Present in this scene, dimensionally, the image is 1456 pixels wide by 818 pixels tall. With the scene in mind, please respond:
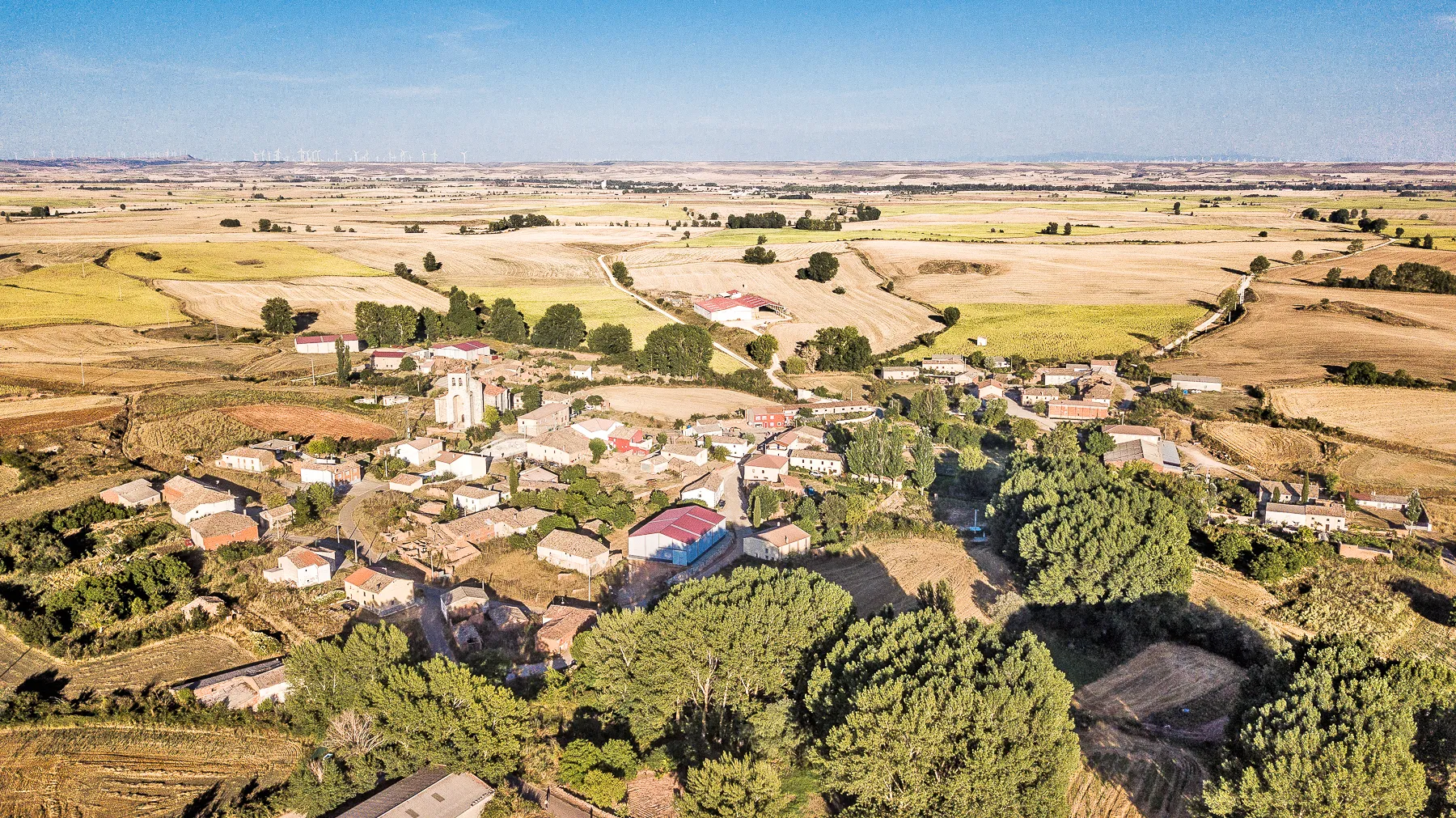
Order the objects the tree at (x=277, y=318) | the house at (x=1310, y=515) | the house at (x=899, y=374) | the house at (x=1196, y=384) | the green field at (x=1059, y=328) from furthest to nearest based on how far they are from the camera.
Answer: the tree at (x=277, y=318)
the green field at (x=1059, y=328)
the house at (x=899, y=374)
the house at (x=1196, y=384)
the house at (x=1310, y=515)

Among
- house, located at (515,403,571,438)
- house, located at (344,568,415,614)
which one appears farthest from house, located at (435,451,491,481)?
house, located at (344,568,415,614)

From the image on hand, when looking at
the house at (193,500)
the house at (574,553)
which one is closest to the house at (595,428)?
the house at (574,553)

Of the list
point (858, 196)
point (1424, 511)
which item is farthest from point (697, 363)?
point (858, 196)

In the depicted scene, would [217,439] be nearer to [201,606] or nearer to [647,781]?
[201,606]

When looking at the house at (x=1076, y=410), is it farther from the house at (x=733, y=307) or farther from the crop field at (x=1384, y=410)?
the house at (x=733, y=307)

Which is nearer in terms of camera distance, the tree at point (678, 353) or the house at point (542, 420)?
the house at point (542, 420)

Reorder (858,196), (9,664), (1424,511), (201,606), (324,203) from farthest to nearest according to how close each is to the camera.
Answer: (858,196), (324,203), (1424,511), (201,606), (9,664)

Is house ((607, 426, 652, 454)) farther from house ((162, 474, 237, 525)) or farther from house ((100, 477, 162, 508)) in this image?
house ((100, 477, 162, 508))
